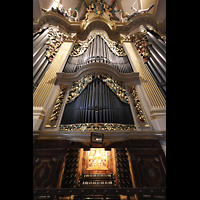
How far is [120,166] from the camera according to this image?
6.90 feet

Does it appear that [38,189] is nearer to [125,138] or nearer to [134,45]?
[125,138]

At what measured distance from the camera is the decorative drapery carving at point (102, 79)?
2.92m

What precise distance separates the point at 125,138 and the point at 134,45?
4406 mm

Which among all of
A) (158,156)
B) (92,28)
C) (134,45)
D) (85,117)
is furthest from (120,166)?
(92,28)

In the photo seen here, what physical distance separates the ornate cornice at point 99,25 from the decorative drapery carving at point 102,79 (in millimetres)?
3899

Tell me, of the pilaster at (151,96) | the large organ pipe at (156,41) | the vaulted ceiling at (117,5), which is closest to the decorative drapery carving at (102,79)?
the pilaster at (151,96)

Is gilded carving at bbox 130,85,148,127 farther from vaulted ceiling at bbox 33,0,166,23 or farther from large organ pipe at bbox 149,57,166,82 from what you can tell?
vaulted ceiling at bbox 33,0,166,23

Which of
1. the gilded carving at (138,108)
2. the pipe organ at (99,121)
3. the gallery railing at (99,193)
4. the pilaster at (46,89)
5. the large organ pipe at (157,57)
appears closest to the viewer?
the gallery railing at (99,193)

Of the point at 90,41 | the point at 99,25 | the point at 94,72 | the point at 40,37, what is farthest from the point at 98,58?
the point at 99,25

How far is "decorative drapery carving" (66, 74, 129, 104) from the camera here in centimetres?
292

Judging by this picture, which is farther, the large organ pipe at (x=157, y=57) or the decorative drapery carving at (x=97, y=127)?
the large organ pipe at (x=157, y=57)

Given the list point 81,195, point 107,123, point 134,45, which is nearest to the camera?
point 81,195

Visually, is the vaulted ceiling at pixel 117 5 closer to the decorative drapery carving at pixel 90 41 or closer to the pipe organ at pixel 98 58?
the decorative drapery carving at pixel 90 41

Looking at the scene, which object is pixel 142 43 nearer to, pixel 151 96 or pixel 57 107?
pixel 151 96
